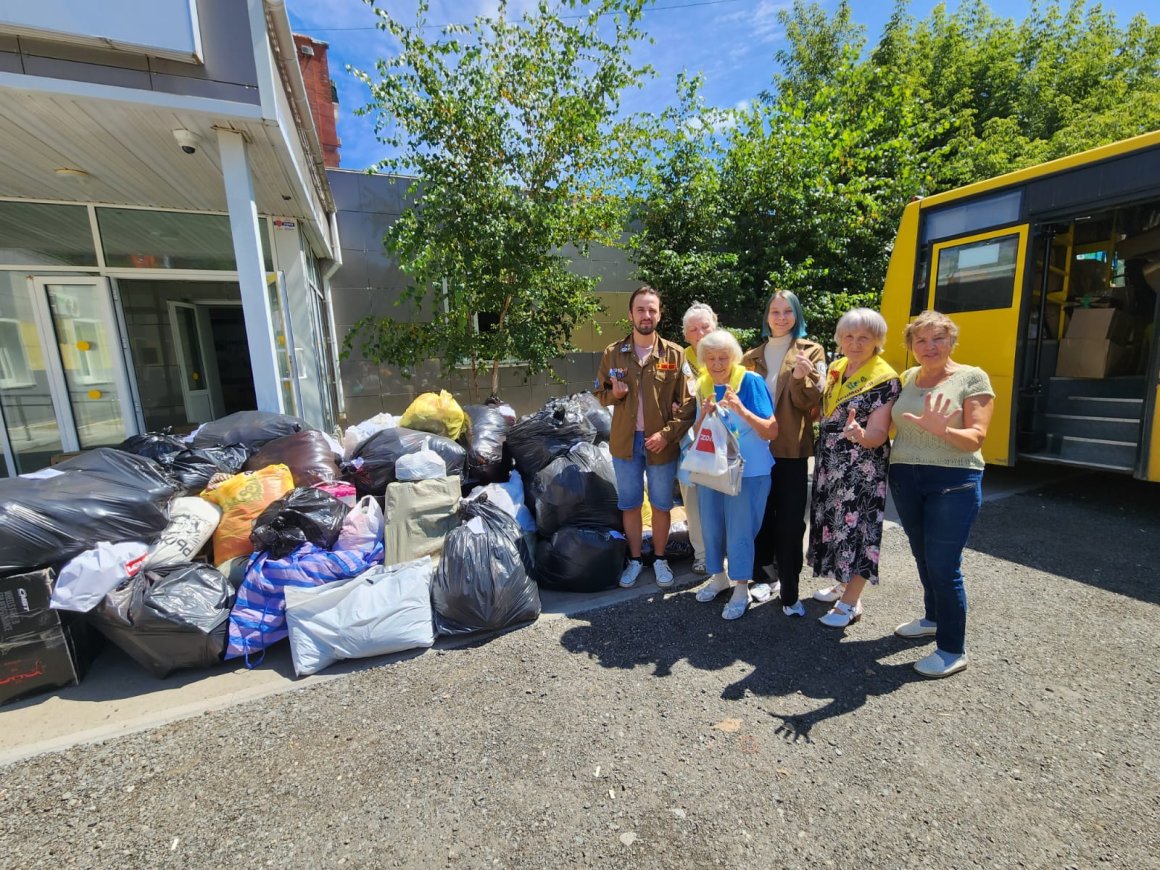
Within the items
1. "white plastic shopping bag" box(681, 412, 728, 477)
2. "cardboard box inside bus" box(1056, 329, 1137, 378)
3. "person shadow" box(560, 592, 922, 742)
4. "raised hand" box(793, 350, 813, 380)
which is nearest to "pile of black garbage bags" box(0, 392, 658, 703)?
"person shadow" box(560, 592, 922, 742)

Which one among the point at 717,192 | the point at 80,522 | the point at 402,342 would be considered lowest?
the point at 80,522

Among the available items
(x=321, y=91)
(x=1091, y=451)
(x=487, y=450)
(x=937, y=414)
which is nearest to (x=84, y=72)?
(x=487, y=450)

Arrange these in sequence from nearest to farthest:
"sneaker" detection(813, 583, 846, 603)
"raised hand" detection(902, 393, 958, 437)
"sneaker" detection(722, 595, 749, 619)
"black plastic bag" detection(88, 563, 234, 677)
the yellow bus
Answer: "raised hand" detection(902, 393, 958, 437), "black plastic bag" detection(88, 563, 234, 677), "sneaker" detection(722, 595, 749, 619), "sneaker" detection(813, 583, 846, 603), the yellow bus

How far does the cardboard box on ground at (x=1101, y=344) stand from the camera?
210 inches

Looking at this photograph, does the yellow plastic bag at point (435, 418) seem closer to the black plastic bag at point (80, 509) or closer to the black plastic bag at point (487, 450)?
the black plastic bag at point (487, 450)

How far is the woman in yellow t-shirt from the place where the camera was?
2.29 meters

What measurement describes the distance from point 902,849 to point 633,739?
91cm

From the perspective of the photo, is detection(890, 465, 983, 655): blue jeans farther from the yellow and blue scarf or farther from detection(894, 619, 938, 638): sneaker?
the yellow and blue scarf

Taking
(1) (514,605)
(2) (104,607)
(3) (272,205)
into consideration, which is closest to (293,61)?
(3) (272,205)

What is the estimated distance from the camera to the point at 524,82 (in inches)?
247

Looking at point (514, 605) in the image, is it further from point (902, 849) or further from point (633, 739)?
point (902, 849)

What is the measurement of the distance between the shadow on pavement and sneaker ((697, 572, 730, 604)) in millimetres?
2168

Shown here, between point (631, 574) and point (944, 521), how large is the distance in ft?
5.73

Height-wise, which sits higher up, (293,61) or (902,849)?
(293,61)
